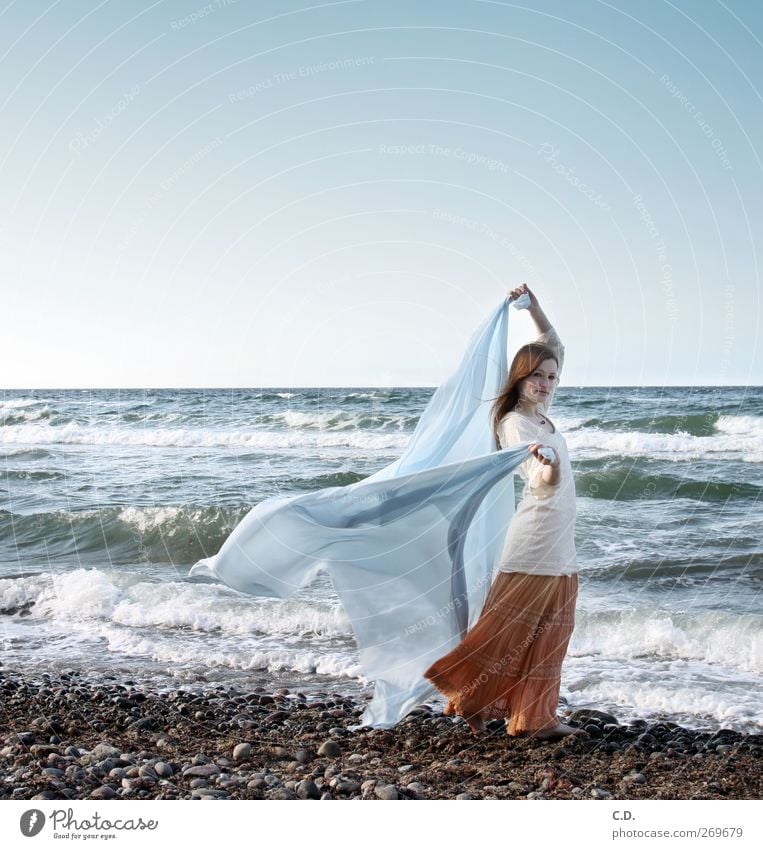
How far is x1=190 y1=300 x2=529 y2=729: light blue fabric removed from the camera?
4.63 metres

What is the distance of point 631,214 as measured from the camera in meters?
7.32

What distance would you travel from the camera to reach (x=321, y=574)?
372 inches

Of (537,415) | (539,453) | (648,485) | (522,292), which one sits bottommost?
→ (648,485)

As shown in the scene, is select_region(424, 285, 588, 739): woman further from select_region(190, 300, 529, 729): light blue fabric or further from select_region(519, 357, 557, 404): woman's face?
select_region(190, 300, 529, 729): light blue fabric

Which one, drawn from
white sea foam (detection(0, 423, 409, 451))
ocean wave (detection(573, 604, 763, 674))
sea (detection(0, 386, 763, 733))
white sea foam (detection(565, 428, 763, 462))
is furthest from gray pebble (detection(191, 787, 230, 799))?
white sea foam (detection(0, 423, 409, 451))

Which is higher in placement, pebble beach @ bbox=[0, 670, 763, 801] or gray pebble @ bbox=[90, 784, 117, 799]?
gray pebble @ bbox=[90, 784, 117, 799]

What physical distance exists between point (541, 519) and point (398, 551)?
2.79 ft

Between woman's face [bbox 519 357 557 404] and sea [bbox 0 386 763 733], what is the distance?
236 centimetres

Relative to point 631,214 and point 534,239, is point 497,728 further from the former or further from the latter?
point 631,214

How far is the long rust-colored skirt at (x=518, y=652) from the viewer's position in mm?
4770

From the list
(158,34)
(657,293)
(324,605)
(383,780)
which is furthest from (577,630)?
(158,34)

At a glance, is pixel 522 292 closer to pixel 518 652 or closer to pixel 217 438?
pixel 518 652

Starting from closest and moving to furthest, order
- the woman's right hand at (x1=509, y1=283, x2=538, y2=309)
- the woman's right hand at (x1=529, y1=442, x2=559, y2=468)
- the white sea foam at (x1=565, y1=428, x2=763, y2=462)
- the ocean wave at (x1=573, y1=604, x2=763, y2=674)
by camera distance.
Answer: the woman's right hand at (x1=529, y1=442, x2=559, y2=468) < the woman's right hand at (x1=509, y1=283, x2=538, y2=309) < the ocean wave at (x1=573, y1=604, x2=763, y2=674) < the white sea foam at (x1=565, y1=428, x2=763, y2=462)

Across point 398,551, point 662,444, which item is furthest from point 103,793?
point 662,444
